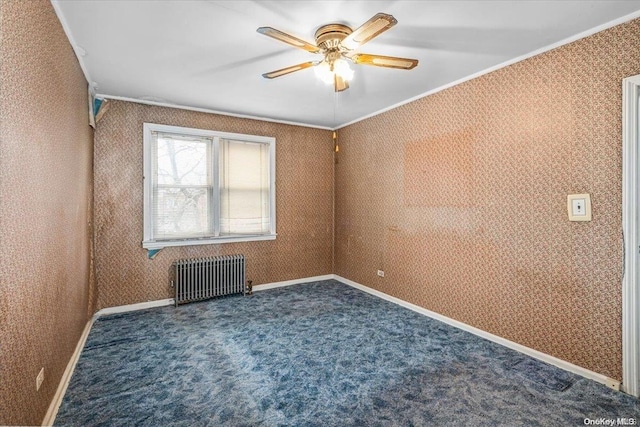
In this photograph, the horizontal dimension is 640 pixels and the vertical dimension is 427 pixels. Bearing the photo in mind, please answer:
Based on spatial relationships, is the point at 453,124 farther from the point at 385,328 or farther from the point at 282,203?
the point at 282,203

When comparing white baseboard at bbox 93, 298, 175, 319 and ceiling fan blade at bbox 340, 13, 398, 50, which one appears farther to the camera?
white baseboard at bbox 93, 298, 175, 319

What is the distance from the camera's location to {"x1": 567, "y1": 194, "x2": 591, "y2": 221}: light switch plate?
2381 mm

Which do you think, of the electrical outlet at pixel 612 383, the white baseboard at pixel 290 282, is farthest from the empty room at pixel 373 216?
the white baseboard at pixel 290 282

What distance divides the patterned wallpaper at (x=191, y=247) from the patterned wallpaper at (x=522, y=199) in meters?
1.39

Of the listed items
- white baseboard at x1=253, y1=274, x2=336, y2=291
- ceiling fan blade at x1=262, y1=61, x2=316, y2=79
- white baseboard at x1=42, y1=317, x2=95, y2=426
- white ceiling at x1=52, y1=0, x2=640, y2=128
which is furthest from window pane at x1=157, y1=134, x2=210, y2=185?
ceiling fan blade at x1=262, y1=61, x2=316, y2=79

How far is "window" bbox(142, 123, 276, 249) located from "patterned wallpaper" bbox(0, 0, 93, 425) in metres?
1.39

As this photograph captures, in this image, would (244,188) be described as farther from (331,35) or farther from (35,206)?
(35,206)

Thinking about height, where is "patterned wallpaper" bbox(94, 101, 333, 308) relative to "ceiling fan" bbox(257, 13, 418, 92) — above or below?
below

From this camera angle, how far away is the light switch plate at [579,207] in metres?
2.38

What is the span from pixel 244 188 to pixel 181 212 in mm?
937

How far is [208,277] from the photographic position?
424cm

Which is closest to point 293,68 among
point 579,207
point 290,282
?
point 579,207

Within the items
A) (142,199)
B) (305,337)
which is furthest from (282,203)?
(305,337)

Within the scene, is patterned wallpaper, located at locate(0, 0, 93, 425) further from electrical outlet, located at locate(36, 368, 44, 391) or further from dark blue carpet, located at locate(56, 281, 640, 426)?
dark blue carpet, located at locate(56, 281, 640, 426)
